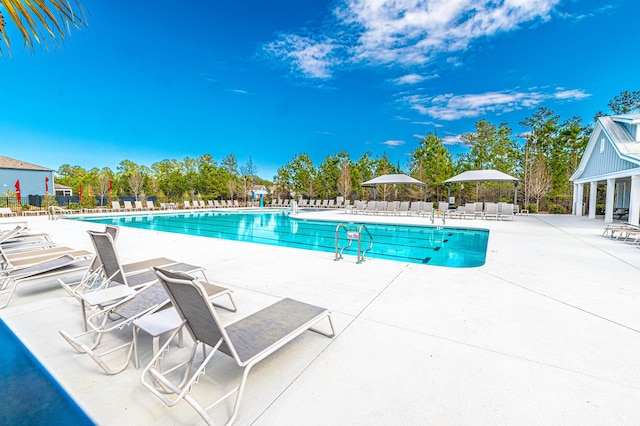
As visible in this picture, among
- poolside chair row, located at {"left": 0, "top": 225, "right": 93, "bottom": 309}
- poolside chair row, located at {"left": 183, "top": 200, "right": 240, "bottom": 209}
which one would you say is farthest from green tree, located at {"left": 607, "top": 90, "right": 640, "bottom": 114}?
poolside chair row, located at {"left": 0, "top": 225, "right": 93, "bottom": 309}

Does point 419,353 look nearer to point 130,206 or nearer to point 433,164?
point 130,206

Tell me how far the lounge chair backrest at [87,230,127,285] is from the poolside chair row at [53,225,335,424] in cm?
1

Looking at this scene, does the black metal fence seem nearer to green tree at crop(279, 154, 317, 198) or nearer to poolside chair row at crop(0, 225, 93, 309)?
green tree at crop(279, 154, 317, 198)

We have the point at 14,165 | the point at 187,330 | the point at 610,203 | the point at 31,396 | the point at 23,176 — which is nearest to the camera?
the point at 31,396

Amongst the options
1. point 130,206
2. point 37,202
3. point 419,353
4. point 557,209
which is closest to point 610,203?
point 557,209

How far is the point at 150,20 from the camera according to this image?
20109 mm

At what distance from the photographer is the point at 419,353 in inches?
90.7

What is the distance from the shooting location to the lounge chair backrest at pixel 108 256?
2926mm

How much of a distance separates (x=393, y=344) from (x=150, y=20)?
2599 cm

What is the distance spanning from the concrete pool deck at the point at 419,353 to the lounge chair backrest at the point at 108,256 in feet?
1.72

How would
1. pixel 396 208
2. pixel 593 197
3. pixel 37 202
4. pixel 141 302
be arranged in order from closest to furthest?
pixel 141 302, pixel 593 197, pixel 396 208, pixel 37 202

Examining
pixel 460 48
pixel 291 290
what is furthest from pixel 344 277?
pixel 460 48

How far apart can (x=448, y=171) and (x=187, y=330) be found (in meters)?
25.9

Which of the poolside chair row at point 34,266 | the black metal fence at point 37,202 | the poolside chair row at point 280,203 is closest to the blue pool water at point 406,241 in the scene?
the poolside chair row at point 34,266
